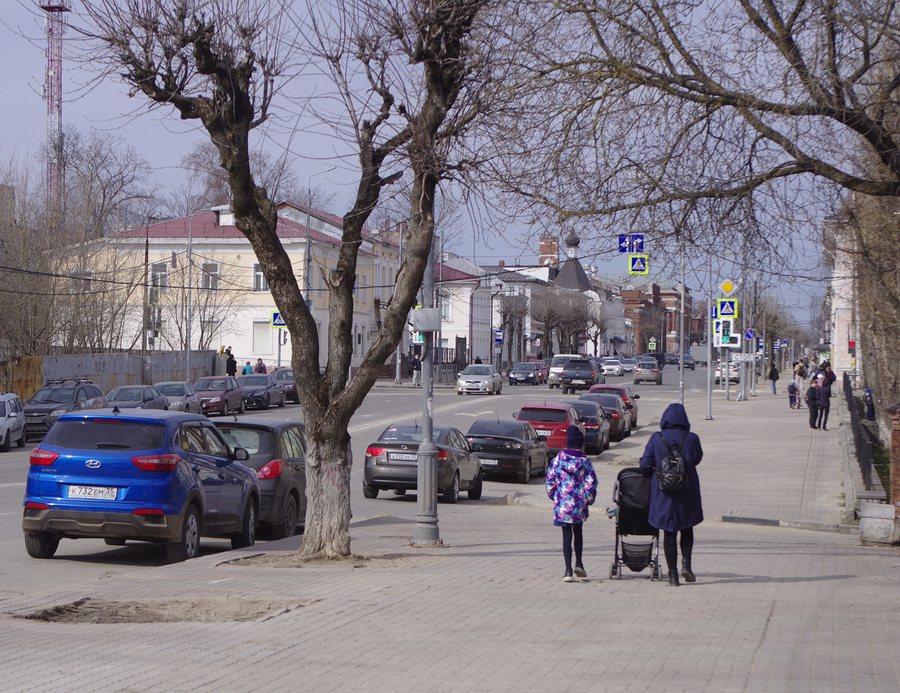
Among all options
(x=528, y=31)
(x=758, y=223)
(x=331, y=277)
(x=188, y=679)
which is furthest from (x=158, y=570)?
(x=758, y=223)

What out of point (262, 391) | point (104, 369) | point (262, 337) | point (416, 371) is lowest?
point (262, 391)

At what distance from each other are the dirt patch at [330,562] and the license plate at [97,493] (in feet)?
4.79

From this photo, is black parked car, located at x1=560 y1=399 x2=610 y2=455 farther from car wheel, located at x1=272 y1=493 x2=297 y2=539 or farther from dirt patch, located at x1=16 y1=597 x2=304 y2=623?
dirt patch, located at x1=16 y1=597 x2=304 y2=623

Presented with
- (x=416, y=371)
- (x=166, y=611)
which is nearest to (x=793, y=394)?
(x=416, y=371)

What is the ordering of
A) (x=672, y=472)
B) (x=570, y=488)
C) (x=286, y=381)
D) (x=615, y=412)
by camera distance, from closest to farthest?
(x=672, y=472)
(x=570, y=488)
(x=615, y=412)
(x=286, y=381)

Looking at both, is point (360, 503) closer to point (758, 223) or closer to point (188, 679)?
point (758, 223)

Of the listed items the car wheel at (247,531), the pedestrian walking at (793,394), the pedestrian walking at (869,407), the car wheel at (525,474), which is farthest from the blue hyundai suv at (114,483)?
the pedestrian walking at (793,394)

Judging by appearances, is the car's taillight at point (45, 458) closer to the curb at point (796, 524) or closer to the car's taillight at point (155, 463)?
the car's taillight at point (155, 463)

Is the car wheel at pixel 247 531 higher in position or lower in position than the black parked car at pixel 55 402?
lower

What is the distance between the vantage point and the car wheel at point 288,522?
539 inches

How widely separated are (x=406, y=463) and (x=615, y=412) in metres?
16.0

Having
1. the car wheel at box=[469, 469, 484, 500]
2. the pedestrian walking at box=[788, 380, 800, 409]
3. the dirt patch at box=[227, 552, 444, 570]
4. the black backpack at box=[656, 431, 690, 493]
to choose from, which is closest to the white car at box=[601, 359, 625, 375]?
the pedestrian walking at box=[788, 380, 800, 409]

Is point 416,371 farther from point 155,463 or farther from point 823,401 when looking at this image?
point 155,463

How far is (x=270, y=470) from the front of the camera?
44.4ft
